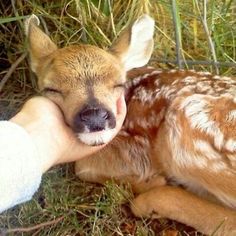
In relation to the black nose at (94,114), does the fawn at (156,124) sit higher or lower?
lower

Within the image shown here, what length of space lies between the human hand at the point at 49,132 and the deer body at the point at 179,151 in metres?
0.47

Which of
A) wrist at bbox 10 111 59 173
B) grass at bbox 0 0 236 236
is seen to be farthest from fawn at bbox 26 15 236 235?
grass at bbox 0 0 236 236

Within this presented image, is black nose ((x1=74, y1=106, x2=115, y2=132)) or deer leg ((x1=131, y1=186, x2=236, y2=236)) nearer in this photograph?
black nose ((x1=74, y1=106, x2=115, y2=132))

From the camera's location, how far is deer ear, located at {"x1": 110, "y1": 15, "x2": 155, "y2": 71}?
4023mm

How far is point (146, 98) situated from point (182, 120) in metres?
0.31

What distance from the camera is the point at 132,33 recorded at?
4027mm

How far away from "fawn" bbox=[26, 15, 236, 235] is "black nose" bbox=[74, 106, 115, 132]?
0.08 meters

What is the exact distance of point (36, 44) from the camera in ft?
13.2

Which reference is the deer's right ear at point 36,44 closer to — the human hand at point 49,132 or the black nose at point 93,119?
the human hand at point 49,132

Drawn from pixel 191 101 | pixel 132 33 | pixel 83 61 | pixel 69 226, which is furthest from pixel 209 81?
pixel 69 226

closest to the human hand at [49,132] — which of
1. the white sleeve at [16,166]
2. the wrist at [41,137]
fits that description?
the wrist at [41,137]

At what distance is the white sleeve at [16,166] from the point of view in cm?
288

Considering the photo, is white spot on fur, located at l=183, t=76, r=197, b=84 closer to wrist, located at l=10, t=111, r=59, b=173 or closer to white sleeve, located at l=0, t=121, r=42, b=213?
wrist, located at l=10, t=111, r=59, b=173

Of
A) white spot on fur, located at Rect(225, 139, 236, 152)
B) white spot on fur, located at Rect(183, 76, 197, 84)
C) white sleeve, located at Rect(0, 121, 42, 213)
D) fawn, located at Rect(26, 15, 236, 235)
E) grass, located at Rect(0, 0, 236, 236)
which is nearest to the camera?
white sleeve, located at Rect(0, 121, 42, 213)
